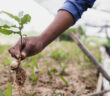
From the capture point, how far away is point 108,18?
863cm

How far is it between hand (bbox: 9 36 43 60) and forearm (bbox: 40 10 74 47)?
35 mm

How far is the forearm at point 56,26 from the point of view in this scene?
0.88 meters

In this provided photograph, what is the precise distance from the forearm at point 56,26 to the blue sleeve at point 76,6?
0.02 metres

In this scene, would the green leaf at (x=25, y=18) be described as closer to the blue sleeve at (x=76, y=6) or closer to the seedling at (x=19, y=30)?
the seedling at (x=19, y=30)

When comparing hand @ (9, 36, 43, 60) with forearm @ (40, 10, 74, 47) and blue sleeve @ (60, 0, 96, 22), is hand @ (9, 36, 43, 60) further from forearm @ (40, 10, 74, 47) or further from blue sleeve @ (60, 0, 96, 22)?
blue sleeve @ (60, 0, 96, 22)

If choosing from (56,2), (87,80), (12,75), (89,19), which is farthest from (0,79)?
(89,19)

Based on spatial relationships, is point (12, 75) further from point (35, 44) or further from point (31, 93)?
point (35, 44)

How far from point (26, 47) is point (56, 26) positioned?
0.57ft

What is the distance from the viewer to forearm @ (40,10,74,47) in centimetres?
88

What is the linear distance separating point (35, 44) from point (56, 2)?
6325 millimetres

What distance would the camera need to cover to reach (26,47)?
81cm

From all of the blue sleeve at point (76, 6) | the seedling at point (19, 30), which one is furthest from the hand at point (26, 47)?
the blue sleeve at point (76, 6)

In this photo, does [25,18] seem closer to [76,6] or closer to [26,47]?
[26,47]

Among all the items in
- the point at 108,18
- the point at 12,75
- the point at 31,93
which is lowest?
the point at 31,93
